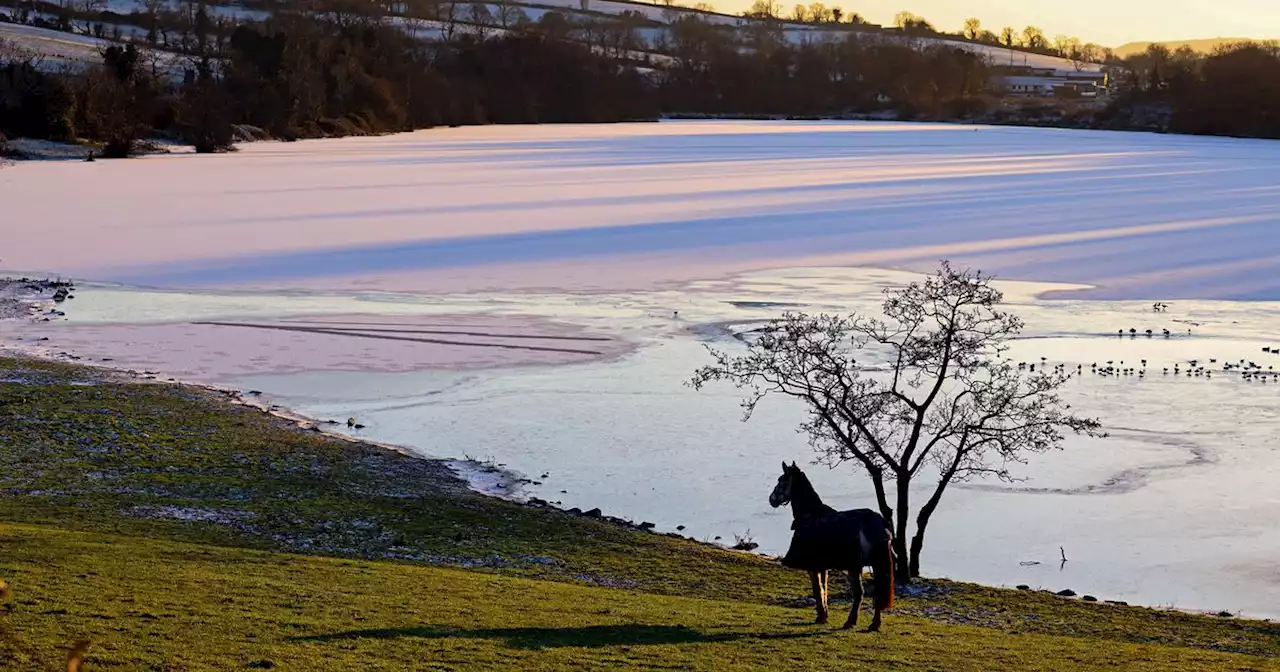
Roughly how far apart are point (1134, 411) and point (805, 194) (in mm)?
41886

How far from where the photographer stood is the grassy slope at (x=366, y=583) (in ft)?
32.3

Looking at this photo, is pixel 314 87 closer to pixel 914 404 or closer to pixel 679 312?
pixel 679 312

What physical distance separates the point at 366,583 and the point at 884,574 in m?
4.48

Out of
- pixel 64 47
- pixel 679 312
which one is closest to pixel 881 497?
pixel 679 312

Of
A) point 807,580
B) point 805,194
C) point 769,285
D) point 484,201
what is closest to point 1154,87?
point 805,194

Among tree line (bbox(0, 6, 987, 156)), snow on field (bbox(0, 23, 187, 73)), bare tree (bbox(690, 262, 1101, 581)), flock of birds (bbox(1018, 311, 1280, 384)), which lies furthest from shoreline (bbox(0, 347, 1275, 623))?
snow on field (bbox(0, 23, 187, 73))

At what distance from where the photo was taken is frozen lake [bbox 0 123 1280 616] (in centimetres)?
1922

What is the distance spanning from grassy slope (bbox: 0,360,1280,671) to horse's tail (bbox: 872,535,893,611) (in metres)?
0.36

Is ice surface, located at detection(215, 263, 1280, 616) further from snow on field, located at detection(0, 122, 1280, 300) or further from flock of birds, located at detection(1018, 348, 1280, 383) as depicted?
snow on field, located at detection(0, 122, 1280, 300)

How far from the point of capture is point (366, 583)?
506 inches

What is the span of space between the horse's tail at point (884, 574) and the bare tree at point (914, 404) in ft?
15.5

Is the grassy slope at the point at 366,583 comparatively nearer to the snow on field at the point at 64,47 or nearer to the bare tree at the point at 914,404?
the bare tree at the point at 914,404

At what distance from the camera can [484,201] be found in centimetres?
6041

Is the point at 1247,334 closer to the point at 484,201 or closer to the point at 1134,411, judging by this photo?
the point at 1134,411
